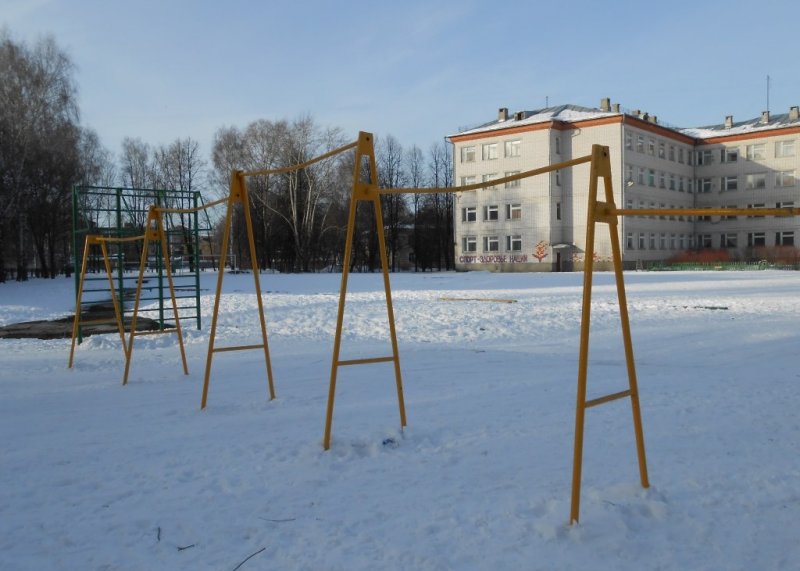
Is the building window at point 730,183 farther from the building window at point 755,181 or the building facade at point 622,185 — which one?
the building window at point 755,181

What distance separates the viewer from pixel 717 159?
56.8 meters

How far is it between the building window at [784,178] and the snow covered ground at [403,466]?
5183cm

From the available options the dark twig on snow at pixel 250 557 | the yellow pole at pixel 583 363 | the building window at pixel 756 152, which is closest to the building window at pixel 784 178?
the building window at pixel 756 152

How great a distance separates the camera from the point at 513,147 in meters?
49.9

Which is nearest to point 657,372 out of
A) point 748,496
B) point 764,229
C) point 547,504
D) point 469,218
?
point 748,496

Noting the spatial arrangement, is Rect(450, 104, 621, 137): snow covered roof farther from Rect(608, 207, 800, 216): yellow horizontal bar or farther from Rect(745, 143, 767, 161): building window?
Rect(608, 207, 800, 216): yellow horizontal bar

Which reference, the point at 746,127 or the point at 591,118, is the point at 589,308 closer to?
the point at 591,118

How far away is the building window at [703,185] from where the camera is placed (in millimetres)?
57688

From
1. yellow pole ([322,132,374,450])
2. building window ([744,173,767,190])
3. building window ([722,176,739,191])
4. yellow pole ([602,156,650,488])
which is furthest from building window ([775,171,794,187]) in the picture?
yellow pole ([602,156,650,488])

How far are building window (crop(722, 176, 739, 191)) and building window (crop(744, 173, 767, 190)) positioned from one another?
81 cm

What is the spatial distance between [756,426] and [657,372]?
2.49 meters

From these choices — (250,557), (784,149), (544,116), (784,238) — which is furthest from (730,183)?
(250,557)

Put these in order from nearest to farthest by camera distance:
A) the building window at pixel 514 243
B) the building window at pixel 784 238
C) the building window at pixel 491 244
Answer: the building window at pixel 514 243 < the building window at pixel 491 244 < the building window at pixel 784 238

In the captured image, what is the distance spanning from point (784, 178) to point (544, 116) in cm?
2134
